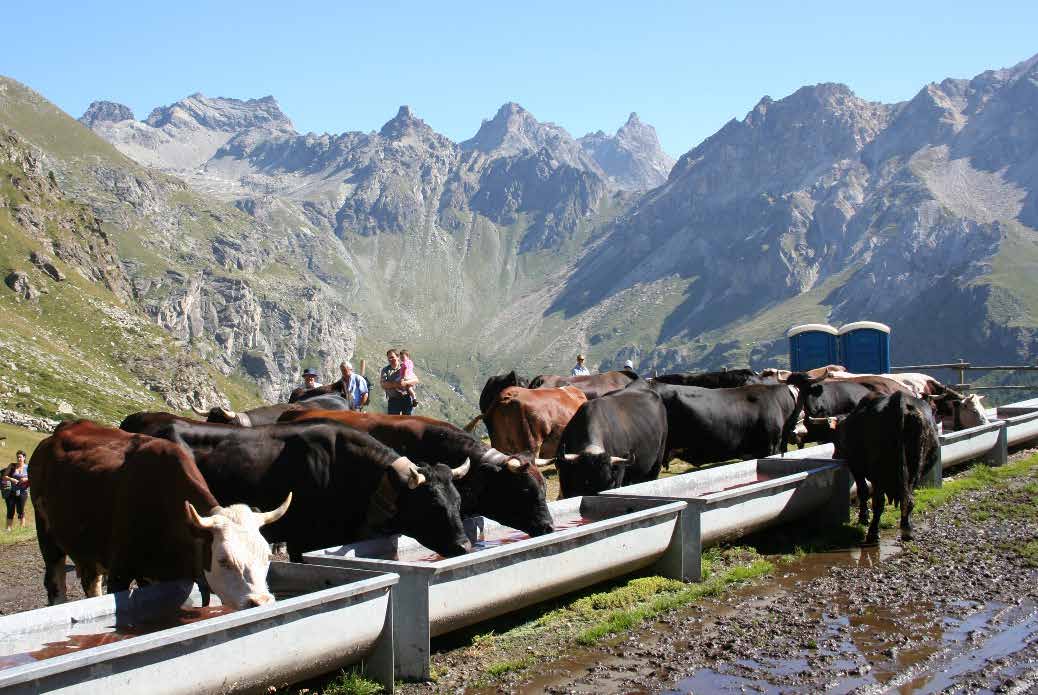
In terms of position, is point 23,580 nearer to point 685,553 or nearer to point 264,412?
point 264,412

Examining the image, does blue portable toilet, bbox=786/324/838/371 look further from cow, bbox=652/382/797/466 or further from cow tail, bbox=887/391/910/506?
cow tail, bbox=887/391/910/506

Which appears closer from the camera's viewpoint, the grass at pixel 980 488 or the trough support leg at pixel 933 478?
the grass at pixel 980 488

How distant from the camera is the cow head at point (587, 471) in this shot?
13.9 m

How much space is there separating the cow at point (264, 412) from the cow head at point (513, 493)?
11.6ft

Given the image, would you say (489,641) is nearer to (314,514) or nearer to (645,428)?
(314,514)

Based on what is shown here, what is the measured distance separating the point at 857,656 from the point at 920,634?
99cm

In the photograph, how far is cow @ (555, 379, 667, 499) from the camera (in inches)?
551

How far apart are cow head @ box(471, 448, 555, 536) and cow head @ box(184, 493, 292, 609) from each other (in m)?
3.91

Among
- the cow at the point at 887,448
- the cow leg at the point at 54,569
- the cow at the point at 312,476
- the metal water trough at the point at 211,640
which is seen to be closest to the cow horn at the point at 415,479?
the cow at the point at 312,476

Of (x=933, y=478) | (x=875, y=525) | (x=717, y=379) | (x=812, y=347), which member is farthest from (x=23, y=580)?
(x=812, y=347)

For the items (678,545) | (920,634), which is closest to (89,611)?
(678,545)

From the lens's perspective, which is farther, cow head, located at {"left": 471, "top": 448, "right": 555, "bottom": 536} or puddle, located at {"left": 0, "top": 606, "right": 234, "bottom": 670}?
cow head, located at {"left": 471, "top": 448, "right": 555, "bottom": 536}

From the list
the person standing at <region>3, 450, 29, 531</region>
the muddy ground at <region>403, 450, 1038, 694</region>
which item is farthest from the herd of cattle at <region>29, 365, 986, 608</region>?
the person standing at <region>3, 450, 29, 531</region>

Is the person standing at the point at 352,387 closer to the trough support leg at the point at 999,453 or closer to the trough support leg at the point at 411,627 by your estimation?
the trough support leg at the point at 999,453
